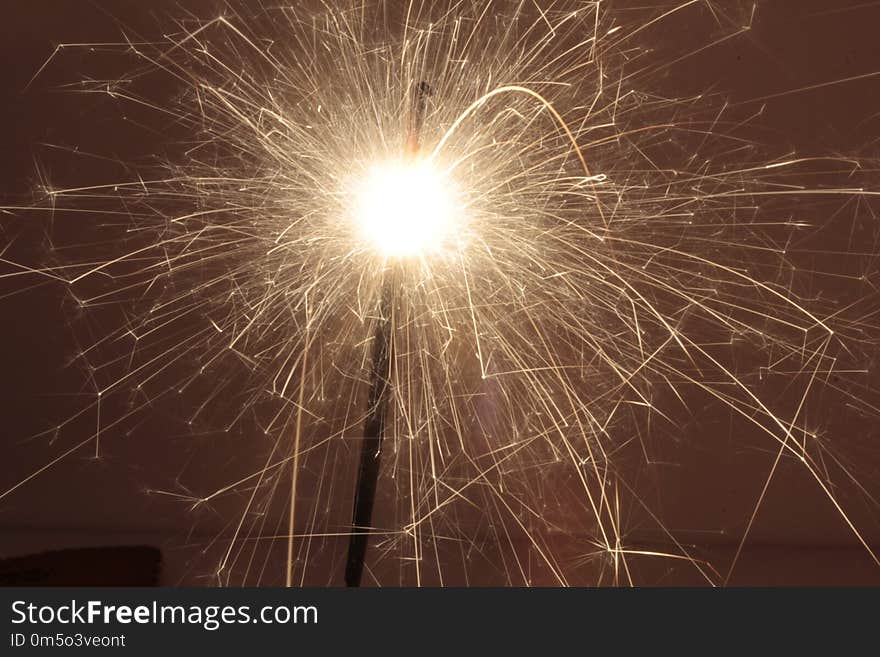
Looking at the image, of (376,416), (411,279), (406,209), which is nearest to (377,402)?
(376,416)

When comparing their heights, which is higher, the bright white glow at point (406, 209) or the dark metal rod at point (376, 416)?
the bright white glow at point (406, 209)

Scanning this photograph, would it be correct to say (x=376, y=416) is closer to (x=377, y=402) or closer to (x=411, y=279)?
(x=377, y=402)

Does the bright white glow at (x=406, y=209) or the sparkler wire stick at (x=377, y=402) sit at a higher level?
the bright white glow at (x=406, y=209)

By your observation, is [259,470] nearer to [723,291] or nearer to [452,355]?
[452,355]

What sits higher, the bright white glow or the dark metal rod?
the bright white glow

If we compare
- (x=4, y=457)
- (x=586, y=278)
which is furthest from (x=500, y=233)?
(x=4, y=457)

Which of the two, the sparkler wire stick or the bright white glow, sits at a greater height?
the bright white glow
